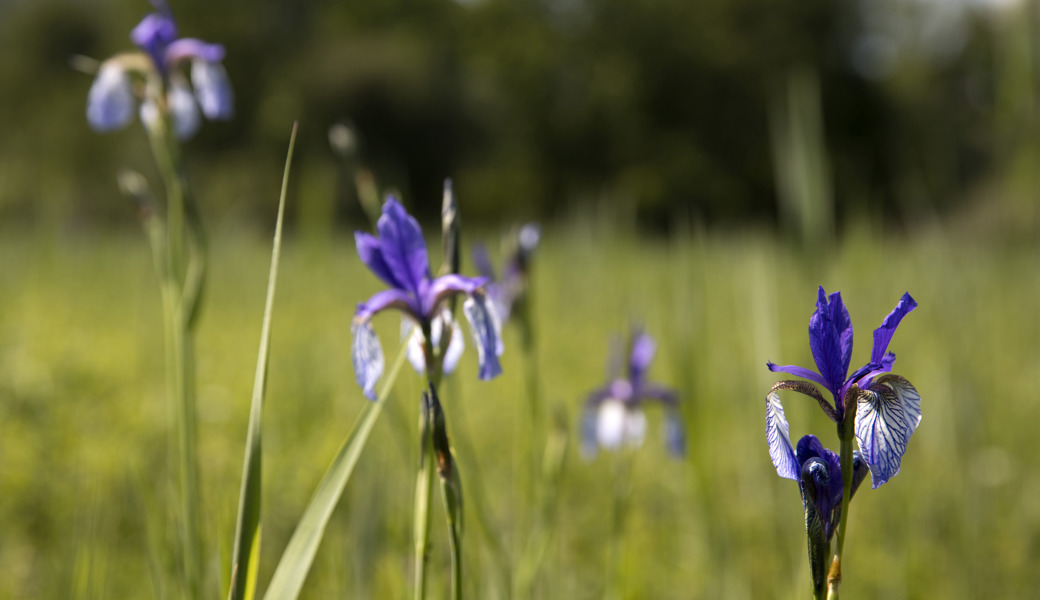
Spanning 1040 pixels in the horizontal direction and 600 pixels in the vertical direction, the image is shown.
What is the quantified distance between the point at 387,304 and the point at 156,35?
25.8 inches

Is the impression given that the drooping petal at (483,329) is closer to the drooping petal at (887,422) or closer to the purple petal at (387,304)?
the purple petal at (387,304)

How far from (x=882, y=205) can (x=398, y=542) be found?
558 inches

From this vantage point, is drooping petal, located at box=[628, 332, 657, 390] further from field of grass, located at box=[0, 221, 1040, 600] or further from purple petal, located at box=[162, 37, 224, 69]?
purple petal, located at box=[162, 37, 224, 69]

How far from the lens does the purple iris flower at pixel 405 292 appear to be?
0.52 m

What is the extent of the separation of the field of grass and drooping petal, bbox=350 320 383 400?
0.17 m

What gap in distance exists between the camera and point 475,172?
13.3m

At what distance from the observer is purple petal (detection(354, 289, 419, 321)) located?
0.52 meters

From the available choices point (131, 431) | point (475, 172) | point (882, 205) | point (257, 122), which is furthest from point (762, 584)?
point (882, 205)

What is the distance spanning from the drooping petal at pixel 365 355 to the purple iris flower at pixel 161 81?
0.56 meters

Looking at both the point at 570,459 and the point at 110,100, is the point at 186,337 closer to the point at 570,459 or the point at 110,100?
the point at 110,100

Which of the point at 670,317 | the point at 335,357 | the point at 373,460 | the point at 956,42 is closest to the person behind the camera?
the point at 373,460

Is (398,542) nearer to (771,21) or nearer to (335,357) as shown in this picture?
(335,357)

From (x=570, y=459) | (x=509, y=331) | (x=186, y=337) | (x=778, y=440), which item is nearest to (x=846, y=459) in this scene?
(x=778, y=440)

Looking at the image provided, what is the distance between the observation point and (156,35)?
0.95m
